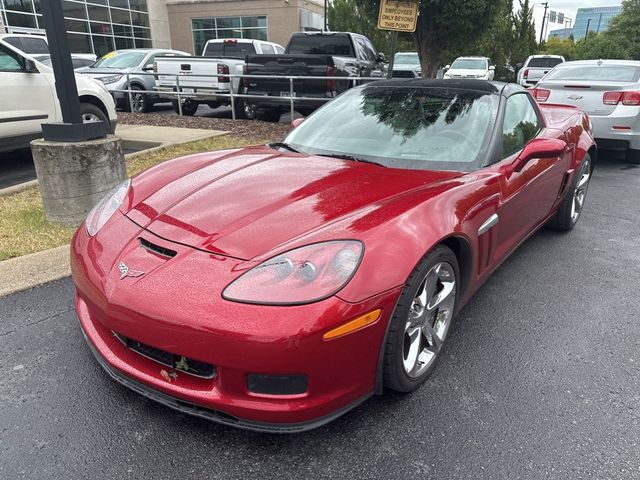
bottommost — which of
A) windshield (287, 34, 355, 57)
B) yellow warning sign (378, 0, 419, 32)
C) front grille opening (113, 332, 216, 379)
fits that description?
front grille opening (113, 332, 216, 379)

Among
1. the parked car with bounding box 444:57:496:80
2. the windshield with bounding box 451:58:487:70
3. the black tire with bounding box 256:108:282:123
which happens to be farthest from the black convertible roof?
the windshield with bounding box 451:58:487:70

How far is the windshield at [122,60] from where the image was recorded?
1323cm

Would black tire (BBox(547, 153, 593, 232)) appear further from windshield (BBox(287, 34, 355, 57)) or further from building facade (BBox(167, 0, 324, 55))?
building facade (BBox(167, 0, 324, 55))

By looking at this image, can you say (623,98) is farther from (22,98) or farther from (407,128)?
(22,98)

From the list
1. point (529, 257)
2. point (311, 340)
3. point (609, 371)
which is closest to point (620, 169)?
point (529, 257)

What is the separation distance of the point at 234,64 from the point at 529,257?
9.16 m

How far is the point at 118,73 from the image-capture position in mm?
12023

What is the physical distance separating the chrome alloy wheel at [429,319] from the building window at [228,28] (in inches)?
1308

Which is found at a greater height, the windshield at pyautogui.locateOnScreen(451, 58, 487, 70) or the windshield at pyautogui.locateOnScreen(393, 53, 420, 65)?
the windshield at pyautogui.locateOnScreen(393, 53, 420, 65)

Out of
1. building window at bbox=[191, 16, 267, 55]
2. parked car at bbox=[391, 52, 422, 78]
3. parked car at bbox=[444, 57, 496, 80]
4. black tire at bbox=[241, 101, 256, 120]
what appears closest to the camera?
black tire at bbox=[241, 101, 256, 120]

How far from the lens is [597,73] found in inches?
315

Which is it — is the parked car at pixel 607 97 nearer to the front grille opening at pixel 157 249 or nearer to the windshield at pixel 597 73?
the windshield at pixel 597 73

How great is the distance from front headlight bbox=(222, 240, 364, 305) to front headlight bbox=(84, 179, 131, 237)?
3.43 ft

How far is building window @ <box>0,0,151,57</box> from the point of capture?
22.5m
